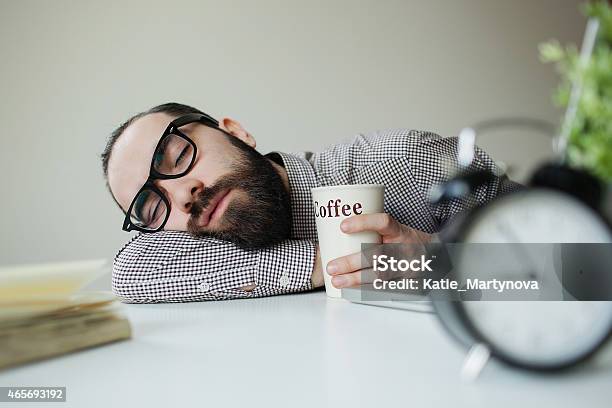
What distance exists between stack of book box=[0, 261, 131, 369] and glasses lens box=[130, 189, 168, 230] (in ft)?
1.68

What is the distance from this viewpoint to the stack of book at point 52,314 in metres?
0.43

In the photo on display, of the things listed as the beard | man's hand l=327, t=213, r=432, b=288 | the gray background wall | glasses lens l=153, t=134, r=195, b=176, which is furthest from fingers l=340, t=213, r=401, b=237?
the gray background wall

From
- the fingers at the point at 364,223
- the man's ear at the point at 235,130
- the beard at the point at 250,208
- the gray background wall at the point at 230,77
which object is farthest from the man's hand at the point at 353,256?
the gray background wall at the point at 230,77

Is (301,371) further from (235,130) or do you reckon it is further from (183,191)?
(235,130)

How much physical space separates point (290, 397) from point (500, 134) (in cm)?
255

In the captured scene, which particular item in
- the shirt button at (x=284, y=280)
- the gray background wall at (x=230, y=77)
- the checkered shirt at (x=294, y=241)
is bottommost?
the shirt button at (x=284, y=280)

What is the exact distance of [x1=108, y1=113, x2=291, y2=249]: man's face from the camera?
98 centimetres

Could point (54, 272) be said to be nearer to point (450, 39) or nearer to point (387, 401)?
point (387, 401)

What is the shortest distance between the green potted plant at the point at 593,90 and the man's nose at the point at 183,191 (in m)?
0.84

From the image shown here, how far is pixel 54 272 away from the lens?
1.75 ft

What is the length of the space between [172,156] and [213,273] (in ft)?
1.09

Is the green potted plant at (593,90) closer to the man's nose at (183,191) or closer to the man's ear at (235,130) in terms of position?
the man's nose at (183,191)

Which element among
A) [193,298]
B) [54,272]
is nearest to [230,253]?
[193,298]

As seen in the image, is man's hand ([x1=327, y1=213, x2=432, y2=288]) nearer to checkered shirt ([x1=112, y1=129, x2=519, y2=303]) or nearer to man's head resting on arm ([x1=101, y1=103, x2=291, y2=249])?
checkered shirt ([x1=112, y1=129, x2=519, y2=303])
